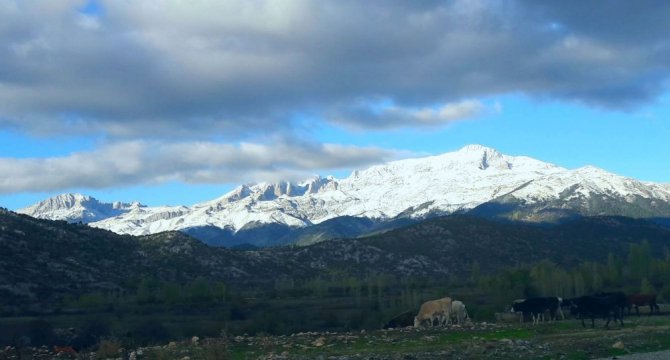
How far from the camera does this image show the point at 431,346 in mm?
34156

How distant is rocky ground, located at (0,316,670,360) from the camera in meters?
30.8

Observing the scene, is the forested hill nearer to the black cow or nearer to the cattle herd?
the cattle herd

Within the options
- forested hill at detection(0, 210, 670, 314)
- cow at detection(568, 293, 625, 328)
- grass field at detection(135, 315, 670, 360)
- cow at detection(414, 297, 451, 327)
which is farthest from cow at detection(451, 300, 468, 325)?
forested hill at detection(0, 210, 670, 314)

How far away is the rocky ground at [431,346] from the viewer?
1212 inches

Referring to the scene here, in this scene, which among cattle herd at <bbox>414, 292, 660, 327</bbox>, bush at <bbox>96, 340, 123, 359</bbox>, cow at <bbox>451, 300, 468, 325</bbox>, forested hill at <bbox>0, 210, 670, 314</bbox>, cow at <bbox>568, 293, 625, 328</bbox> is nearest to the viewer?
bush at <bbox>96, 340, 123, 359</bbox>

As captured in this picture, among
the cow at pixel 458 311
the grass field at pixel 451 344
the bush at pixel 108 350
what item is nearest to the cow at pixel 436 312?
the cow at pixel 458 311

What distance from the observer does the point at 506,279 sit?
102m

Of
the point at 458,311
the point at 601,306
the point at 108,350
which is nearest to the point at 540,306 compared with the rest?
the point at 601,306

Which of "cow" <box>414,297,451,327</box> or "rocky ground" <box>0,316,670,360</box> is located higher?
"cow" <box>414,297,451,327</box>

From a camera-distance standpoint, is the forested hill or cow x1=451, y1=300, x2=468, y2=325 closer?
cow x1=451, y1=300, x2=468, y2=325

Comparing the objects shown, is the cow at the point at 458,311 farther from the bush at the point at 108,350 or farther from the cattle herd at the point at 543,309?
the bush at the point at 108,350

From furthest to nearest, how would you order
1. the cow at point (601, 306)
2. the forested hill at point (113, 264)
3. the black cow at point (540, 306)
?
the forested hill at point (113, 264) → the black cow at point (540, 306) → the cow at point (601, 306)

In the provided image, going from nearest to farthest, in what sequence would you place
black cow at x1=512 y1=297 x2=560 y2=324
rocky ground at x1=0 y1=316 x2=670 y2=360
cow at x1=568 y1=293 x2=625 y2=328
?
rocky ground at x1=0 y1=316 x2=670 y2=360
cow at x1=568 y1=293 x2=625 y2=328
black cow at x1=512 y1=297 x2=560 y2=324

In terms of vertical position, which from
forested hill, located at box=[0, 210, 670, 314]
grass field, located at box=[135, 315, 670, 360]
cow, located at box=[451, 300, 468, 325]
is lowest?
grass field, located at box=[135, 315, 670, 360]
